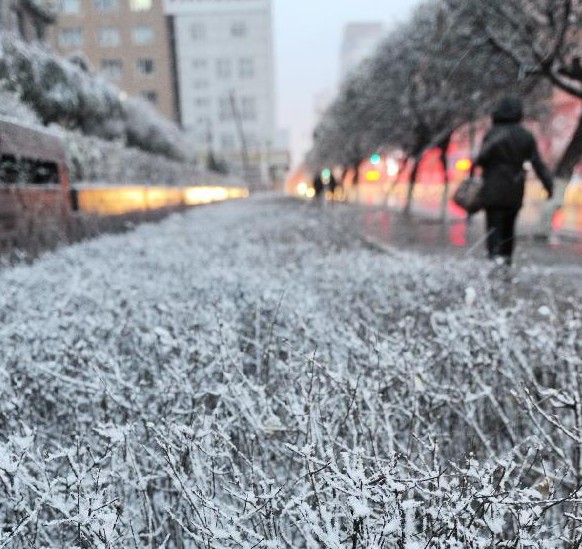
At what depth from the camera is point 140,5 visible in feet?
192

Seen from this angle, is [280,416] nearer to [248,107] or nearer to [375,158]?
[375,158]

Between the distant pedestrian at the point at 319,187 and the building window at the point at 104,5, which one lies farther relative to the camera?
the building window at the point at 104,5

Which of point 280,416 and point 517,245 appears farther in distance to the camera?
point 517,245

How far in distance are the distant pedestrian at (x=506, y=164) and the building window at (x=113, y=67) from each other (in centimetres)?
6060

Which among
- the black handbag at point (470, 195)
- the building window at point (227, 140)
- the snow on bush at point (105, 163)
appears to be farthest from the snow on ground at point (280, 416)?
the building window at point (227, 140)

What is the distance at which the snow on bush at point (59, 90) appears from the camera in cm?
988

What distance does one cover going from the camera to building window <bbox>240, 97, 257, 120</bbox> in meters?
66.3

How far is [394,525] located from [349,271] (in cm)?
387

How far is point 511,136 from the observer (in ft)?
19.5

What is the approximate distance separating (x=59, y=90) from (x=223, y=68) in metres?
58.7

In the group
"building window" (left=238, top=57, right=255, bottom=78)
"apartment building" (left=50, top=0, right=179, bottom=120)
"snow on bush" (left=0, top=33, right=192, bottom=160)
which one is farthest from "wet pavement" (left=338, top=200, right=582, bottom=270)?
"building window" (left=238, top=57, right=255, bottom=78)

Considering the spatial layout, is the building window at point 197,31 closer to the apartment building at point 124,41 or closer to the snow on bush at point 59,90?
the apartment building at point 124,41

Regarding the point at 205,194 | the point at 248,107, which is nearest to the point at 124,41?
the point at 248,107

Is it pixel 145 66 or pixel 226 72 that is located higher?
pixel 226 72
